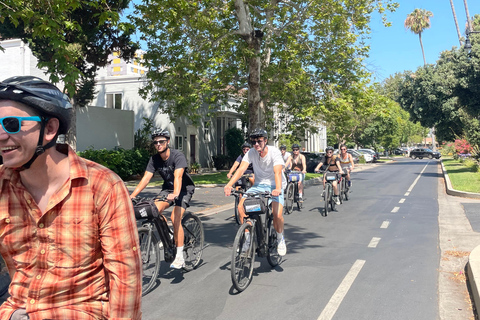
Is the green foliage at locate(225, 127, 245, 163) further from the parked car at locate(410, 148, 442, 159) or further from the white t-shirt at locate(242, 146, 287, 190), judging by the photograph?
the parked car at locate(410, 148, 442, 159)

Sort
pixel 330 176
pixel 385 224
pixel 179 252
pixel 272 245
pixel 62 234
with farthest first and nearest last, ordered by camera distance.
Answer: pixel 330 176 < pixel 385 224 < pixel 272 245 < pixel 179 252 < pixel 62 234

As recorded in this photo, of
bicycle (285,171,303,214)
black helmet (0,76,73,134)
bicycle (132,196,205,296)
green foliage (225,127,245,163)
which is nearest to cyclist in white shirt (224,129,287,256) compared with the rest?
bicycle (132,196,205,296)

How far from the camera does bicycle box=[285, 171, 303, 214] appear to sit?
1213 cm

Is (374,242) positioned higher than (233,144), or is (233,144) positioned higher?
(233,144)

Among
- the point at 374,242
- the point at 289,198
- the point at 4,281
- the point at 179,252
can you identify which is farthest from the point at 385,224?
the point at 4,281

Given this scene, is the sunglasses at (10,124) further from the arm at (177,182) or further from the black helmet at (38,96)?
the arm at (177,182)

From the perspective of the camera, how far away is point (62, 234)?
1.70m

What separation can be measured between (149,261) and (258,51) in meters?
14.7

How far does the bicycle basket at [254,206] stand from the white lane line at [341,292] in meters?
1.38

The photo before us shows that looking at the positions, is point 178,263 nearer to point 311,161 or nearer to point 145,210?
point 145,210

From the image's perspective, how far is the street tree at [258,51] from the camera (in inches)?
715

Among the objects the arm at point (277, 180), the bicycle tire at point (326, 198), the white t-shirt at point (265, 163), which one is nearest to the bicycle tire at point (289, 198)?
the bicycle tire at point (326, 198)

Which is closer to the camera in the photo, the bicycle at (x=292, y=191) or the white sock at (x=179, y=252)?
the white sock at (x=179, y=252)

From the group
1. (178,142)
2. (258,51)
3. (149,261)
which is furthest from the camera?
(178,142)
